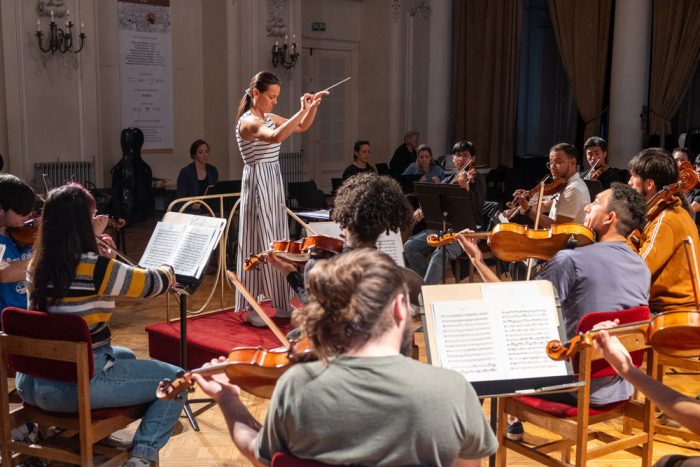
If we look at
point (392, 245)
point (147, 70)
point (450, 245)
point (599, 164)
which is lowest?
point (450, 245)

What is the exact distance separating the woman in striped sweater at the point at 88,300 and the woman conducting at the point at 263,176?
1437 millimetres

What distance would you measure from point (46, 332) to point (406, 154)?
644 cm

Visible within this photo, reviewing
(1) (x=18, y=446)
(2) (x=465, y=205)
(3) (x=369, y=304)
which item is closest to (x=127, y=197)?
(2) (x=465, y=205)

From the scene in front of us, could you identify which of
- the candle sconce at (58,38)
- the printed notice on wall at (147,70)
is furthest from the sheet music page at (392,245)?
the printed notice on wall at (147,70)

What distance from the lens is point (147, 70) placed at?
29.7 ft

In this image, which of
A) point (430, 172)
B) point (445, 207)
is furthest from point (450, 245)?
point (430, 172)

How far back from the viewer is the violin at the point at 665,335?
2.25 meters

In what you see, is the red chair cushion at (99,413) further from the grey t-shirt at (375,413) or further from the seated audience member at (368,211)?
the grey t-shirt at (375,413)

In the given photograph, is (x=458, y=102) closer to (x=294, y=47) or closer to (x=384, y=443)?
(x=294, y=47)

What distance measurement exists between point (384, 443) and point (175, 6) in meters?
8.43

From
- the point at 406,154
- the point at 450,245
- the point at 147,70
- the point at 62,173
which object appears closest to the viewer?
the point at 450,245

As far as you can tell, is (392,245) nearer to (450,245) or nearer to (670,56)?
(450,245)

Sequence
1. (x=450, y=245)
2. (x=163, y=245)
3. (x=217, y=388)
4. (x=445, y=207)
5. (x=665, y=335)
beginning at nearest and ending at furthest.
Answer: (x=217, y=388) → (x=665, y=335) → (x=163, y=245) → (x=445, y=207) → (x=450, y=245)

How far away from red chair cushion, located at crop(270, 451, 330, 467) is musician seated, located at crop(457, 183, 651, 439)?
4.94ft
